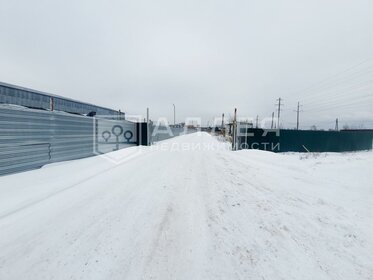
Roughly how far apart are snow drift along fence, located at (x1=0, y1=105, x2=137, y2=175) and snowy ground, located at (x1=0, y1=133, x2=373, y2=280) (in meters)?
1.01

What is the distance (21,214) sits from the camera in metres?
3.36

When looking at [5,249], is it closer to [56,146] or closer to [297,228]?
[297,228]

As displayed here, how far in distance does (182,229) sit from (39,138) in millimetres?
6506

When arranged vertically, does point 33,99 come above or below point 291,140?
above

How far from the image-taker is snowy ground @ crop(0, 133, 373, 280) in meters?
2.20

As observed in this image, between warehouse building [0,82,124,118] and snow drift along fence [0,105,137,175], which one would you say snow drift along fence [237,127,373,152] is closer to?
snow drift along fence [0,105,137,175]

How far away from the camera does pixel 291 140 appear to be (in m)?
14.3

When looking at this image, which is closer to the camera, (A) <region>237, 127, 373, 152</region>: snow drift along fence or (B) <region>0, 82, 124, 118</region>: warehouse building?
(A) <region>237, 127, 373, 152</region>: snow drift along fence

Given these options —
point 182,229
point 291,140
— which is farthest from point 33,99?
point 182,229

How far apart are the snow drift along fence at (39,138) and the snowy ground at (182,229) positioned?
1.01 metres

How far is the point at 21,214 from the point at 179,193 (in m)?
2.90

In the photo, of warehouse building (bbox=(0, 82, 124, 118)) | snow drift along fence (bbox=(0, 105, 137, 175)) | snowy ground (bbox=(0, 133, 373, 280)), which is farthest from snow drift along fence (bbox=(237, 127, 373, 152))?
warehouse building (bbox=(0, 82, 124, 118))

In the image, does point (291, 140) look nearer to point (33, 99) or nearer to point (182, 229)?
point (182, 229)

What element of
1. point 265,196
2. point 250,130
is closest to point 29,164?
point 265,196
